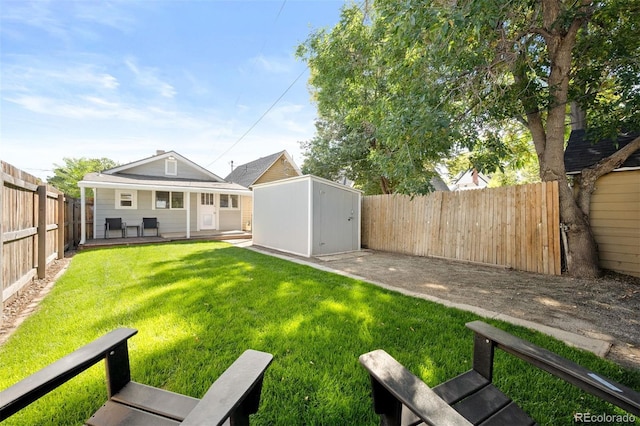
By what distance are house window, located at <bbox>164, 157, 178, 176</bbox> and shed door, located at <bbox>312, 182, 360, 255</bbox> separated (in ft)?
31.4

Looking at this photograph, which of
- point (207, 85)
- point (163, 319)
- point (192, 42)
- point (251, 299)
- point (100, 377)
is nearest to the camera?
point (100, 377)

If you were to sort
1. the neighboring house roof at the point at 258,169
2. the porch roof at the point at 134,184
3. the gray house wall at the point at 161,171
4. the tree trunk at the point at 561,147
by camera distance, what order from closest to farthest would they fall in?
the tree trunk at the point at 561,147
the porch roof at the point at 134,184
the gray house wall at the point at 161,171
the neighboring house roof at the point at 258,169

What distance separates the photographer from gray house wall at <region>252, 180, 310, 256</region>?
7645 millimetres

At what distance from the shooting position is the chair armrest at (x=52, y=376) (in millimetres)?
972

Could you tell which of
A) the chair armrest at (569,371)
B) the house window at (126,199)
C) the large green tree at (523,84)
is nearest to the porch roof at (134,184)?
the house window at (126,199)

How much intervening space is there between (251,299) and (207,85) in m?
12.0

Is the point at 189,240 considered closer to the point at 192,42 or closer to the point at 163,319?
the point at 192,42

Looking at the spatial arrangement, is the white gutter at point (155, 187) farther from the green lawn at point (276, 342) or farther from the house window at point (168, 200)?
the green lawn at point (276, 342)

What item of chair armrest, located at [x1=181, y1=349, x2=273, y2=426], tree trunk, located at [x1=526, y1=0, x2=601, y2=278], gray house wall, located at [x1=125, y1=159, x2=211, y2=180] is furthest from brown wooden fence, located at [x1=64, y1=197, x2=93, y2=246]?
tree trunk, located at [x1=526, y1=0, x2=601, y2=278]

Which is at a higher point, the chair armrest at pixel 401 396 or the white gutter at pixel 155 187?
the white gutter at pixel 155 187

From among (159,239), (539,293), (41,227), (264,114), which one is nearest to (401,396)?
(539,293)

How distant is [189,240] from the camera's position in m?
10.6

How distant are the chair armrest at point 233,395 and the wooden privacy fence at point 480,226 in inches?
181

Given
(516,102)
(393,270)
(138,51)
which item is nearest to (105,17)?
(138,51)
